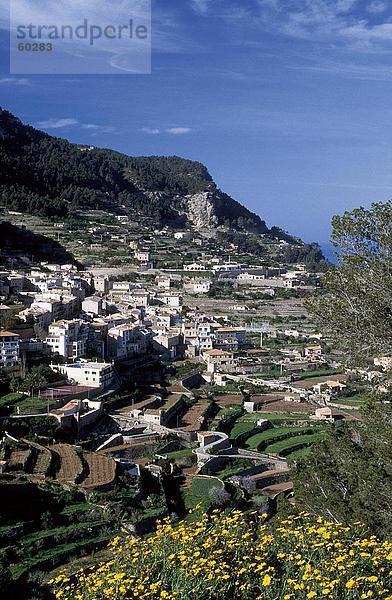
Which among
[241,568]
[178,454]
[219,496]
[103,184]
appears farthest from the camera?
[103,184]

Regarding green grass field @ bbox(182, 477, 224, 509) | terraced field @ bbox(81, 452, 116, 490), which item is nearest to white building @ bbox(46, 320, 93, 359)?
terraced field @ bbox(81, 452, 116, 490)

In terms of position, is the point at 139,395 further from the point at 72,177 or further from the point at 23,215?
the point at 72,177

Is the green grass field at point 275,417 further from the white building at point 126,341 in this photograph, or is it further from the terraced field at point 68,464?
the terraced field at point 68,464

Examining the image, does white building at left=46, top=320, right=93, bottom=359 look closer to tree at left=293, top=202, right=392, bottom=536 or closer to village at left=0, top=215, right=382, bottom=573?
village at left=0, top=215, right=382, bottom=573

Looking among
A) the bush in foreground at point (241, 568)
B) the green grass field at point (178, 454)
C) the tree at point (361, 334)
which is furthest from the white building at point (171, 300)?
the bush in foreground at point (241, 568)

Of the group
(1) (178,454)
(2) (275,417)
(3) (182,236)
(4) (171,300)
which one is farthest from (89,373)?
(3) (182,236)

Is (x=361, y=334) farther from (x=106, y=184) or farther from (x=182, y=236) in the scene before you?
(x=106, y=184)
